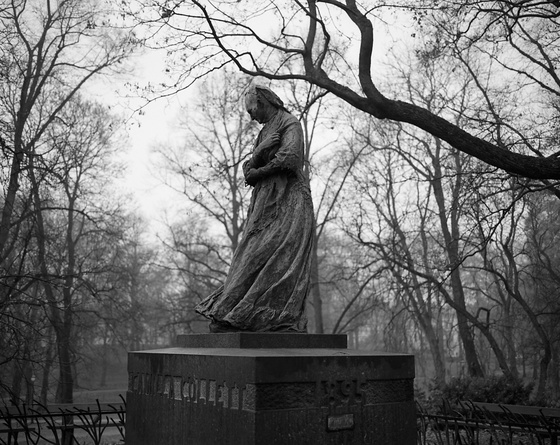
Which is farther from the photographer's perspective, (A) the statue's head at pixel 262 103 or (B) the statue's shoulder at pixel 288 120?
(A) the statue's head at pixel 262 103

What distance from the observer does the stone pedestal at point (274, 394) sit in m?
4.17

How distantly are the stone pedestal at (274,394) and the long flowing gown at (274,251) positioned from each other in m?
0.25

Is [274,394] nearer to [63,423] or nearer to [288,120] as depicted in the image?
[288,120]

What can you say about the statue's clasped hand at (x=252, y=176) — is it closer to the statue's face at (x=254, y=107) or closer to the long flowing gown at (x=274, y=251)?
the long flowing gown at (x=274, y=251)

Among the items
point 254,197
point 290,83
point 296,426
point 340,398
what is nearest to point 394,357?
point 340,398

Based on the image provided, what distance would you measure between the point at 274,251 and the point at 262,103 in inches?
64.6

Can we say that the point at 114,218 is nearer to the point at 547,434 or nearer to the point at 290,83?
the point at 290,83

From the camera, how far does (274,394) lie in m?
4.19

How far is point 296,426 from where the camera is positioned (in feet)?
14.0

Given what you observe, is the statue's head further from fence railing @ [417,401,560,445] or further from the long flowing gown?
fence railing @ [417,401,560,445]

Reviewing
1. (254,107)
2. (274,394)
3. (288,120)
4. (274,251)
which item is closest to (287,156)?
(288,120)

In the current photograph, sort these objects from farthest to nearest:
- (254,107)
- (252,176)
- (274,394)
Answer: (254,107) → (252,176) → (274,394)

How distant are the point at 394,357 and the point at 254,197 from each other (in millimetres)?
2070

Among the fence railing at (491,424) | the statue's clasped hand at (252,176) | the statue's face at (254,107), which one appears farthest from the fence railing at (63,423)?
the fence railing at (491,424)
